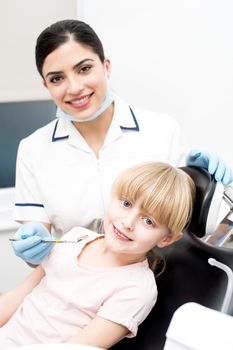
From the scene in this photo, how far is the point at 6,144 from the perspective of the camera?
2.16m

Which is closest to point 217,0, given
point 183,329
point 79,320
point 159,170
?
point 159,170

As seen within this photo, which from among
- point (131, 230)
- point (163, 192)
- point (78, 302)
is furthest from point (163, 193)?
point (78, 302)

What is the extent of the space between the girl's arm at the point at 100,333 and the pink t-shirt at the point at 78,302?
0.02 meters

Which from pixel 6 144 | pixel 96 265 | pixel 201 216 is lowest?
pixel 6 144

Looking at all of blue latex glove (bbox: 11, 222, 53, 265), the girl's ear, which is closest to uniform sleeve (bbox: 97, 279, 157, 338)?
the girl's ear

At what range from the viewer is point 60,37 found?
120 centimetres

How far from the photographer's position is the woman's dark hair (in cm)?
120

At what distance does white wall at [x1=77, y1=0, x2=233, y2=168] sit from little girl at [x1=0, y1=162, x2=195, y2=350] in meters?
0.82

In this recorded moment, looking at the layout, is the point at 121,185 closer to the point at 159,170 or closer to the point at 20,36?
the point at 159,170

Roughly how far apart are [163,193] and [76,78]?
423 millimetres

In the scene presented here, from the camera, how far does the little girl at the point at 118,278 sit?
102cm

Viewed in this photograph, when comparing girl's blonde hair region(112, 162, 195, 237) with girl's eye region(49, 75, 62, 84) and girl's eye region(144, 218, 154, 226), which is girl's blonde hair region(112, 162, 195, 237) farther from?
girl's eye region(49, 75, 62, 84)

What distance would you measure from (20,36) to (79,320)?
47.5 inches

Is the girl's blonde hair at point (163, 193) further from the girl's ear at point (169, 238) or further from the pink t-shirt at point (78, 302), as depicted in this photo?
the pink t-shirt at point (78, 302)
